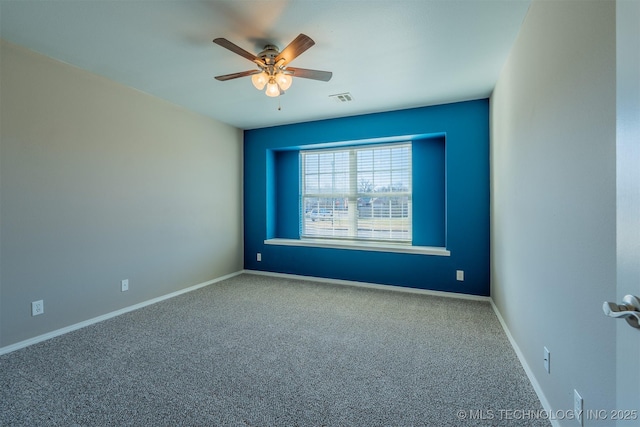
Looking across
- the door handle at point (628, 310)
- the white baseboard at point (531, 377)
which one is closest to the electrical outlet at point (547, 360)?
the white baseboard at point (531, 377)

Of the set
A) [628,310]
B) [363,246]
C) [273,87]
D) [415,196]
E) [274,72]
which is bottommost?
[363,246]

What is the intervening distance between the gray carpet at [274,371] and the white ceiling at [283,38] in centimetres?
250

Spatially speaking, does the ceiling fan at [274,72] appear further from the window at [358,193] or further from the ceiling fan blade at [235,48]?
the window at [358,193]

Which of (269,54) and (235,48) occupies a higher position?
(269,54)

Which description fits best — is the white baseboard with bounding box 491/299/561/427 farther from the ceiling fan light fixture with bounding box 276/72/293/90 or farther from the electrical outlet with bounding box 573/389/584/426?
the ceiling fan light fixture with bounding box 276/72/293/90

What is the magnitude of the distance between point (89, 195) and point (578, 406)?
3929 mm

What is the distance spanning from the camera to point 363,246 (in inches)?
160

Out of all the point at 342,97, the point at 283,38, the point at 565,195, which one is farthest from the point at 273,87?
the point at 565,195

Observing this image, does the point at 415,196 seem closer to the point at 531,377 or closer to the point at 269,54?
the point at 531,377

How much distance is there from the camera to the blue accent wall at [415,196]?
3479mm

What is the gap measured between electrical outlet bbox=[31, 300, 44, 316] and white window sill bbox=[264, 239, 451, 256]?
2.74m

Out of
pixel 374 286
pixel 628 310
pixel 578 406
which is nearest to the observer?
pixel 628 310

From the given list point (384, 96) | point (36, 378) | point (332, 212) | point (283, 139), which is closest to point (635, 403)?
point (36, 378)

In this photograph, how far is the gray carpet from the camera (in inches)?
61.9
